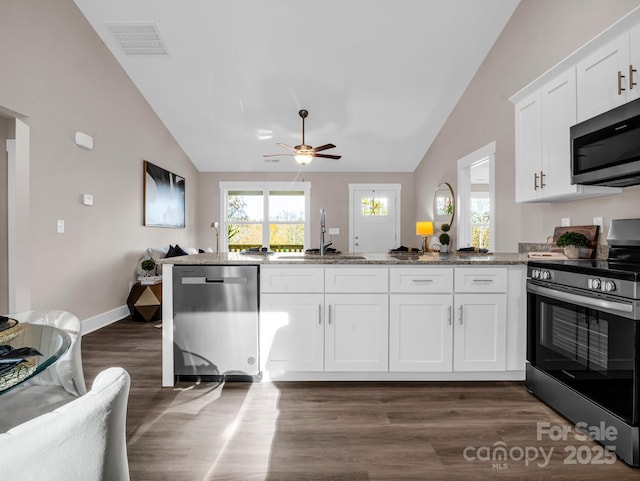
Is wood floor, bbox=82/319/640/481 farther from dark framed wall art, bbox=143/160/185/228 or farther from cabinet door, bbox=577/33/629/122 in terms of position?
dark framed wall art, bbox=143/160/185/228

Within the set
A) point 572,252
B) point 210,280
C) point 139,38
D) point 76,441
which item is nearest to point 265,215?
point 139,38

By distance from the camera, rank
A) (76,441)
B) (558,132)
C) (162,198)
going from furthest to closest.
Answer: (162,198) < (558,132) < (76,441)

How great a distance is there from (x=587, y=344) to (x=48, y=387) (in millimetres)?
2483

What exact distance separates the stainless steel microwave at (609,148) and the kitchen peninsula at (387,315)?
27.7 inches

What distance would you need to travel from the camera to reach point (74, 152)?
3.71 m

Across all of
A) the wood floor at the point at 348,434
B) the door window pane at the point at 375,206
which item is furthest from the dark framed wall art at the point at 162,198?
the door window pane at the point at 375,206

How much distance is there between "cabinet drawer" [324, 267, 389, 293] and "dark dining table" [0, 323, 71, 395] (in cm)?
157

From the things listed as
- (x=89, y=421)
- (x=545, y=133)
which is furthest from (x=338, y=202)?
(x=89, y=421)

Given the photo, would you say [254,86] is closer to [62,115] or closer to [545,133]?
[62,115]

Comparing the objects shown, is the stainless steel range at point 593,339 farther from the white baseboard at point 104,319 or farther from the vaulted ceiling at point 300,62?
the white baseboard at point 104,319

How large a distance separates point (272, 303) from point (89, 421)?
6.21 ft

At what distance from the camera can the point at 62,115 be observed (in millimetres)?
3529

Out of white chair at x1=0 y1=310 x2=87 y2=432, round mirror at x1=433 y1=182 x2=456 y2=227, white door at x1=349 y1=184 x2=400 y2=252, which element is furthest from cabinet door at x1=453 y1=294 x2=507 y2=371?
white door at x1=349 y1=184 x2=400 y2=252

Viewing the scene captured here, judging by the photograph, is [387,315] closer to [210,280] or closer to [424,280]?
[424,280]
